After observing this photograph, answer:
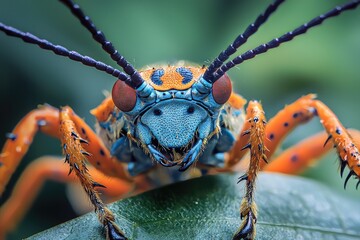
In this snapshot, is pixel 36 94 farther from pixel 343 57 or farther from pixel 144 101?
pixel 343 57

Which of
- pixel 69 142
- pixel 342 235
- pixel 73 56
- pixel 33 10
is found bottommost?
pixel 342 235

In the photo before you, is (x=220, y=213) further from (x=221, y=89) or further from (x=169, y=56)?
(x=169, y=56)

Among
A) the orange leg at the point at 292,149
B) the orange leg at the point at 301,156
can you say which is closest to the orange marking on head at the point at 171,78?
the orange leg at the point at 292,149

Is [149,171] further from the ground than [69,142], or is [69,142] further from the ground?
[69,142]

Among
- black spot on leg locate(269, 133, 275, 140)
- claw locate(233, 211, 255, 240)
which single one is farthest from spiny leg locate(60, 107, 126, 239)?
black spot on leg locate(269, 133, 275, 140)

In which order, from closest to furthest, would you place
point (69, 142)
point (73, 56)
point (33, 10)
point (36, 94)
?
point (73, 56)
point (69, 142)
point (36, 94)
point (33, 10)

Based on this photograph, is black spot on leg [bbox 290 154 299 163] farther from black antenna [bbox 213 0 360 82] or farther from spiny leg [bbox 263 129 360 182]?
black antenna [bbox 213 0 360 82]

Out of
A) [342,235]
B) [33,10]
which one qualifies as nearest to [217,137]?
[342,235]

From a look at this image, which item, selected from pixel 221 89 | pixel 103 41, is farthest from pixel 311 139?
pixel 103 41
